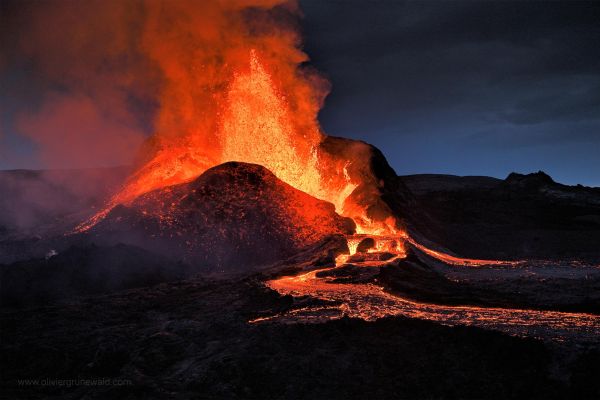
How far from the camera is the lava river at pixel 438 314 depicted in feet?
26.8

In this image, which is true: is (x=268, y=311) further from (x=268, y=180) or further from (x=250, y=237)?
(x=268, y=180)

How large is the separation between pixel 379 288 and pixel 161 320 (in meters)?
5.69

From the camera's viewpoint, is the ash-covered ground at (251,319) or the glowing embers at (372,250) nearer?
the ash-covered ground at (251,319)

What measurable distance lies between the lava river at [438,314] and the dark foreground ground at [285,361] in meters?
0.56

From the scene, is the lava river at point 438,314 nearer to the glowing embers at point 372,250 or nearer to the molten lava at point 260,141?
the glowing embers at point 372,250

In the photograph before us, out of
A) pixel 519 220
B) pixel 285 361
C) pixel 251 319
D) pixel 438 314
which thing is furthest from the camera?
pixel 519 220

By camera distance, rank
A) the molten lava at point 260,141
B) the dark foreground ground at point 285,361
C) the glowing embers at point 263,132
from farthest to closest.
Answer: the glowing embers at point 263,132 → the molten lava at point 260,141 → the dark foreground ground at point 285,361

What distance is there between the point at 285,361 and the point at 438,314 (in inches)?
147

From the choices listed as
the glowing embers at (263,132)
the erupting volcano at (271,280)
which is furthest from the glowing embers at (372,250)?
the glowing embers at (263,132)

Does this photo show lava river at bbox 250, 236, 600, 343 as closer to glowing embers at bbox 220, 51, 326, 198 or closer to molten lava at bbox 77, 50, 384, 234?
molten lava at bbox 77, 50, 384, 234

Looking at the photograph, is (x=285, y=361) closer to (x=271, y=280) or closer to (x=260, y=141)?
(x=271, y=280)

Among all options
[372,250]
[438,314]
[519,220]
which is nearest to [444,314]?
[438,314]

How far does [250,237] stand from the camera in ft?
65.7

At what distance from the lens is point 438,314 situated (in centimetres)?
972
